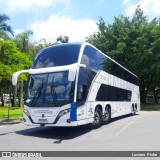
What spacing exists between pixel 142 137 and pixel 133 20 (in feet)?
104

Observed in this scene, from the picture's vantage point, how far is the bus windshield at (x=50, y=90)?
11938 millimetres

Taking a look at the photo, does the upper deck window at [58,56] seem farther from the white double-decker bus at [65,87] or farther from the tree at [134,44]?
the tree at [134,44]

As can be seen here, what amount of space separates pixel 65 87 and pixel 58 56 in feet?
5.51

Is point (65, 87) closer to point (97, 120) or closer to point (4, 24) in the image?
point (97, 120)

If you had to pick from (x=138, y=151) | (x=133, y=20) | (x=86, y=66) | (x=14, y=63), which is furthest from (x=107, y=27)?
(x=138, y=151)

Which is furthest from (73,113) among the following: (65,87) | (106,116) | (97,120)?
(106,116)

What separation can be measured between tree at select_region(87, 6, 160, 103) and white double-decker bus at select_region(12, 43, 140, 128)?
22.3m

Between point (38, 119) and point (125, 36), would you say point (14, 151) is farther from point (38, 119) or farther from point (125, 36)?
point (125, 36)

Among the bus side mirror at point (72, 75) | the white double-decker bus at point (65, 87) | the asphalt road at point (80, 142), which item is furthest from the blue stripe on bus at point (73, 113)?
the bus side mirror at point (72, 75)

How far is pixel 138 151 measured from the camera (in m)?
8.90

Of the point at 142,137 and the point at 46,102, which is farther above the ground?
the point at 46,102

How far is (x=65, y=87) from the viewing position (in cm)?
1201

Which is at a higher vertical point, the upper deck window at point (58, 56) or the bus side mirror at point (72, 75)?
the upper deck window at point (58, 56)

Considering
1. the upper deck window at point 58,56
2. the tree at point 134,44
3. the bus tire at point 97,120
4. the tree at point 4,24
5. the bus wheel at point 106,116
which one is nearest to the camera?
the upper deck window at point 58,56
